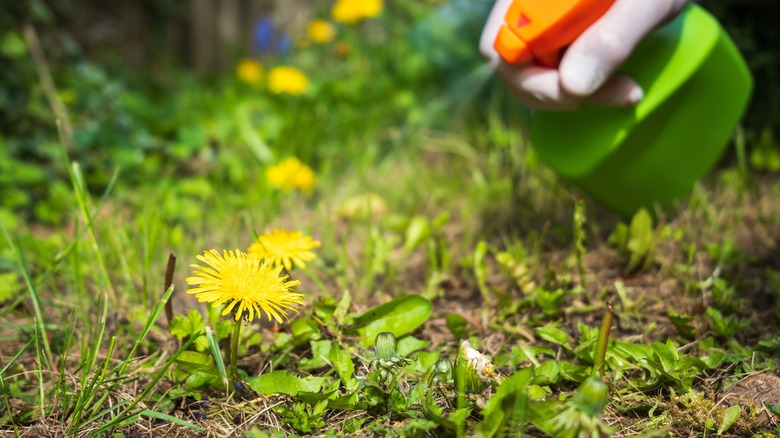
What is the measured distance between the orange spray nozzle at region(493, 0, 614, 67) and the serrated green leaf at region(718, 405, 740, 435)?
0.69 meters

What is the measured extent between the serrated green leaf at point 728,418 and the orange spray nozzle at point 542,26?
69 cm

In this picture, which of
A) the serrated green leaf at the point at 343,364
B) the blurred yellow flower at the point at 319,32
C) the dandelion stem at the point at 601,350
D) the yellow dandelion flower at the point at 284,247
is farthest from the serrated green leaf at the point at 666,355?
the blurred yellow flower at the point at 319,32

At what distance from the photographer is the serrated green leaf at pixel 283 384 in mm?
1082

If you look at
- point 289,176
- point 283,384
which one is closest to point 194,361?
point 283,384

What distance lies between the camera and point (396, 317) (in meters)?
1.28

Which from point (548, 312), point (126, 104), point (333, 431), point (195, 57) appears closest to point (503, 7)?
point (548, 312)

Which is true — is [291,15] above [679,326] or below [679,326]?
above

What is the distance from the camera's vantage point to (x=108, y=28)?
3590 millimetres

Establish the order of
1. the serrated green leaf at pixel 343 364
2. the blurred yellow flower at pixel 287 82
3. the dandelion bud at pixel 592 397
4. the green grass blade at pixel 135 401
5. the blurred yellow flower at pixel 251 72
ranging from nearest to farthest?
the dandelion bud at pixel 592 397
the green grass blade at pixel 135 401
the serrated green leaf at pixel 343 364
the blurred yellow flower at pixel 287 82
the blurred yellow flower at pixel 251 72

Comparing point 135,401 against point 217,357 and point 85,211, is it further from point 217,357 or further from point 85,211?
point 85,211

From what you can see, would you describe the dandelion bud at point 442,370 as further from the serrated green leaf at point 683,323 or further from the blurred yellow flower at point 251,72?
the blurred yellow flower at point 251,72

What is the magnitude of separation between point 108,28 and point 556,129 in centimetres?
286

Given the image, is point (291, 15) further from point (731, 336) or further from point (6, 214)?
point (731, 336)

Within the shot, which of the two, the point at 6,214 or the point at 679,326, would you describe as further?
the point at 6,214
